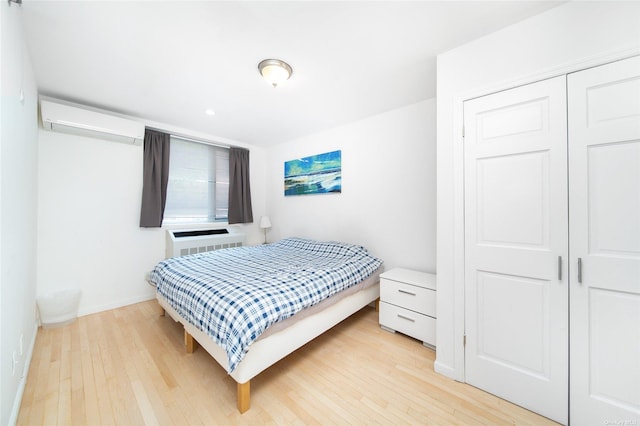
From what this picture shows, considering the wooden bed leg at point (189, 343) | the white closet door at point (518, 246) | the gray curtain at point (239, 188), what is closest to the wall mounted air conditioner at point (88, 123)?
the gray curtain at point (239, 188)

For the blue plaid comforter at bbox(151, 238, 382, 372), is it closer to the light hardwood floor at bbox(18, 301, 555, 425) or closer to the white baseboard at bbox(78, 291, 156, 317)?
the light hardwood floor at bbox(18, 301, 555, 425)

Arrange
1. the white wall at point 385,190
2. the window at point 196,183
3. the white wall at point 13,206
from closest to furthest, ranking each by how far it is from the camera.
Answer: the white wall at point 13,206 → the white wall at point 385,190 → the window at point 196,183

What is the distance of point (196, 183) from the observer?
361 centimetres

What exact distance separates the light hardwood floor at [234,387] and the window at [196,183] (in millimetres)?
1775

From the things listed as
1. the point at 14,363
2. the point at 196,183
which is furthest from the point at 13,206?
the point at 196,183

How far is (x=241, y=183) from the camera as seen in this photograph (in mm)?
4062

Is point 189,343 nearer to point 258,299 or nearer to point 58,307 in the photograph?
point 258,299

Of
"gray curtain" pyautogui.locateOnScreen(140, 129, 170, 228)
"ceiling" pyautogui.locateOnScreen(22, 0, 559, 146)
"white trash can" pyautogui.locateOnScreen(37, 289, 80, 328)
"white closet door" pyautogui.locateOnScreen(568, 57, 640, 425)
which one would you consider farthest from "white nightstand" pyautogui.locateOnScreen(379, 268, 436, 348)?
"white trash can" pyautogui.locateOnScreen(37, 289, 80, 328)

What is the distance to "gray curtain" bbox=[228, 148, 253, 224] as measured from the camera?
3936 mm

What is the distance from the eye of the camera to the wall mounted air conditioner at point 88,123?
2.31 metres

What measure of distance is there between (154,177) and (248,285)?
7.95ft

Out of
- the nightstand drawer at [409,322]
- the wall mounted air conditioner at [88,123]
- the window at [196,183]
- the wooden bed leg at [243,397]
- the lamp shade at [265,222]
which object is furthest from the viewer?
the lamp shade at [265,222]

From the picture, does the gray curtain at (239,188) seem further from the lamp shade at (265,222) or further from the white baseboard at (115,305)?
the white baseboard at (115,305)

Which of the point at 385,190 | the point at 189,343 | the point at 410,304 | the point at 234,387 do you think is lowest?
the point at 234,387
